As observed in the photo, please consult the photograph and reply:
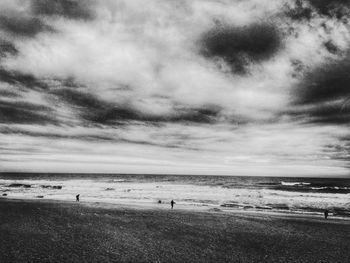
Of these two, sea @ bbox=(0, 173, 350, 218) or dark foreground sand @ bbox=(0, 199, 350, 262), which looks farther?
sea @ bbox=(0, 173, 350, 218)

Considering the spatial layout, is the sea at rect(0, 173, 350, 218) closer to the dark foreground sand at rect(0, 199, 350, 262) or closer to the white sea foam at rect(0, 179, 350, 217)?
the white sea foam at rect(0, 179, 350, 217)

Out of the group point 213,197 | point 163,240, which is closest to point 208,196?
point 213,197

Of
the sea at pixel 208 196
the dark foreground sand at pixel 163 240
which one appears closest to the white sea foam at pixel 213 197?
the sea at pixel 208 196

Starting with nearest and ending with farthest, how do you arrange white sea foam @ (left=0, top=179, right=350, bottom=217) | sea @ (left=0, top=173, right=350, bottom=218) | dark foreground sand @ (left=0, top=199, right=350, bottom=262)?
dark foreground sand @ (left=0, top=199, right=350, bottom=262) < sea @ (left=0, top=173, right=350, bottom=218) < white sea foam @ (left=0, top=179, right=350, bottom=217)

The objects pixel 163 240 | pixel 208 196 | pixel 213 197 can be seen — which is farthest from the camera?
pixel 208 196

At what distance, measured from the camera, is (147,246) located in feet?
32.0

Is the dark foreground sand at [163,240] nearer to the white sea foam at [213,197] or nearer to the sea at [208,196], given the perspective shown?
the sea at [208,196]

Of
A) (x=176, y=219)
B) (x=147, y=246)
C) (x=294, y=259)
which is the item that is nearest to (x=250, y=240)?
(x=294, y=259)

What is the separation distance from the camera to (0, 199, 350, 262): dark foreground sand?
339 inches

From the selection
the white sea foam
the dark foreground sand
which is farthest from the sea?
the dark foreground sand

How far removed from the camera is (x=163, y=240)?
1077 centimetres

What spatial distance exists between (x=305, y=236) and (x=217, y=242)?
15.3 ft

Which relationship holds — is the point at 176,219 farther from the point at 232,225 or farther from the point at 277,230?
the point at 277,230

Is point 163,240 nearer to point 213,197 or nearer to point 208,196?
point 213,197
